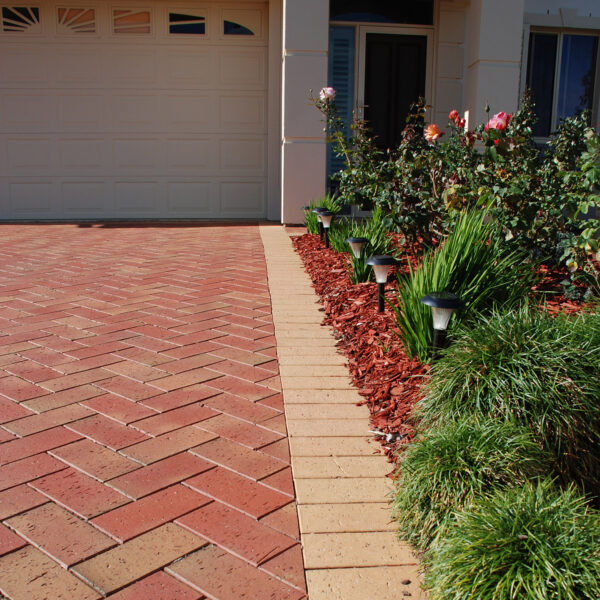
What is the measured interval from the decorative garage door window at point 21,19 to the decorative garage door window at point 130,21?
1.14 metres

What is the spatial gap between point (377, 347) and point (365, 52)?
6.97m

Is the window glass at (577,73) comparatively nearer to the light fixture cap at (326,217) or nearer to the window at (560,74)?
the window at (560,74)

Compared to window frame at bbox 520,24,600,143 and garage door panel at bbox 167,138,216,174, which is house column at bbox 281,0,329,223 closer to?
garage door panel at bbox 167,138,216,174

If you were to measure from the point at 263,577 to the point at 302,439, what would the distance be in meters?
A: 0.89

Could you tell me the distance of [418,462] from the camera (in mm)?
2178

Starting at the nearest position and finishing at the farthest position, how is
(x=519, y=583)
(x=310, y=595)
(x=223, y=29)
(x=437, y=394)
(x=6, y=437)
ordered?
(x=519, y=583) → (x=310, y=595) → (x=437, y=394) → (x=6, y=437) → (x=223, y=29)

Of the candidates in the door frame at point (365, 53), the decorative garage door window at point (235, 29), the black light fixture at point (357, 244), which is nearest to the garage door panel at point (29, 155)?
the decorative garage door window at point (235, 29)

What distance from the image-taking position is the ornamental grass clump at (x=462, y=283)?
3285mm

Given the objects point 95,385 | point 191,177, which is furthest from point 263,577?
point 191,177

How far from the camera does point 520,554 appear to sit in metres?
1.68

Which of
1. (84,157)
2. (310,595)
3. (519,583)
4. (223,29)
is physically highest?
(223,29)

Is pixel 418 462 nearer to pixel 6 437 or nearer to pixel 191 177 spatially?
pixel 6 437

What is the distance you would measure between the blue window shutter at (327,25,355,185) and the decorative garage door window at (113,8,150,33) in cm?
280

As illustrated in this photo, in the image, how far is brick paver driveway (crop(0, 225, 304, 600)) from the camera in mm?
1957
